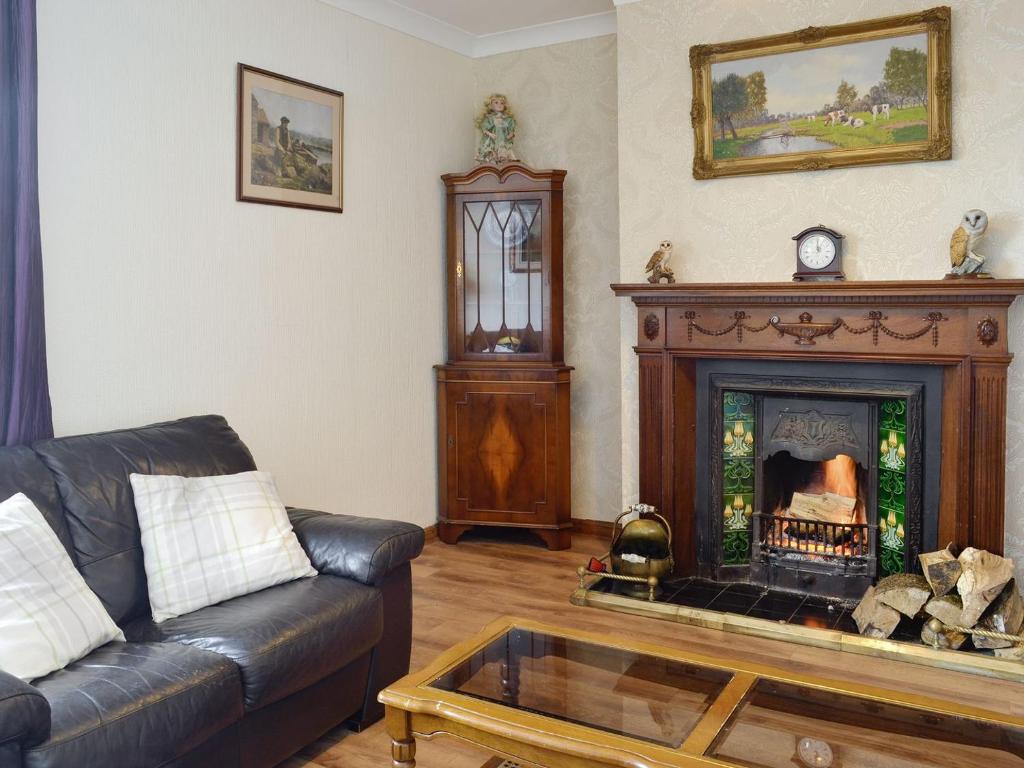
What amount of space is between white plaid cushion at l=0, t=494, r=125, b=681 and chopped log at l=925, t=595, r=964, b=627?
2767 mm

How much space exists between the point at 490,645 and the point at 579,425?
2617 mm

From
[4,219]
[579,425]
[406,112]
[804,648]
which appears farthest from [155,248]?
[804,648]

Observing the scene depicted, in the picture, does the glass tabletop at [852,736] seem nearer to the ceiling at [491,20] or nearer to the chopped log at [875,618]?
the chopped log at [875,618]

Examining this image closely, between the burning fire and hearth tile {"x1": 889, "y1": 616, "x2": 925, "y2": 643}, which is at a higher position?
the burning fire

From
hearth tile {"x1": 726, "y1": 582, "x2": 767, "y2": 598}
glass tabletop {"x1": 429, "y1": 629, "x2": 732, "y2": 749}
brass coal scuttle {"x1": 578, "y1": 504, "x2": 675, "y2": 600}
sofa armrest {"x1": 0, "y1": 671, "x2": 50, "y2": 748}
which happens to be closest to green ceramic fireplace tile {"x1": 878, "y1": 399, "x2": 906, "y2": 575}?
hearth tile {"x1": 726, "y1": 582, "x2": 767, "y2": 598}

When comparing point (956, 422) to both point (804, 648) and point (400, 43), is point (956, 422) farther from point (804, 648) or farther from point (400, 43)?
point (400, 43)

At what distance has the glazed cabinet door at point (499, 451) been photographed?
469 centimetres

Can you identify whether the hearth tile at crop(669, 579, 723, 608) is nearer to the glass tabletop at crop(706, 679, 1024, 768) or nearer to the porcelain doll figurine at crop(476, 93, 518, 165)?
the glass tabletop at crop(706, 679, 1024, 768)

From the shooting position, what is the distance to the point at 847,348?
3668 millimetres

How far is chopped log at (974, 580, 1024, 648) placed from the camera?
3.26 m

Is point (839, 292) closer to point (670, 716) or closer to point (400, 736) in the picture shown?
point (670, 716)

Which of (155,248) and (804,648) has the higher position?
(155,248)

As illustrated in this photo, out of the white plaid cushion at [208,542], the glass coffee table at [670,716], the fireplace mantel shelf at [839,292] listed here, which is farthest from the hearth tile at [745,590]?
the white plaid cushion at [208,542]

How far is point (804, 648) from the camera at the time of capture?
3395mm
